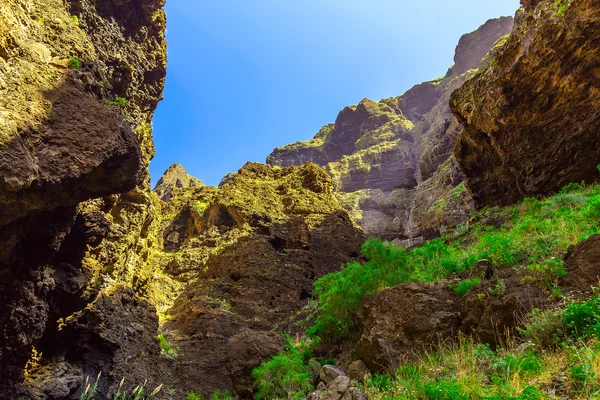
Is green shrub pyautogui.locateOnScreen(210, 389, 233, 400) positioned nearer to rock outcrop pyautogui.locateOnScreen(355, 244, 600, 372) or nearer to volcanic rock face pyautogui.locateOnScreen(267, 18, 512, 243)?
rock outcrop pyautogui.locateOnScreen(355, 244, 600, 372)

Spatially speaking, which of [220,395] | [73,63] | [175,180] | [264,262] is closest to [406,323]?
[73,63]

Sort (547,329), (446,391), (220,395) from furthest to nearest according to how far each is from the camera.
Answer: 1. (220,395)
2. (547,329)
3. (446,391)

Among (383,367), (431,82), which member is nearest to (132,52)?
(383,367)

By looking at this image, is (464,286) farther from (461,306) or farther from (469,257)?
(469,257)

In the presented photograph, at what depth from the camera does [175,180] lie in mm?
80062

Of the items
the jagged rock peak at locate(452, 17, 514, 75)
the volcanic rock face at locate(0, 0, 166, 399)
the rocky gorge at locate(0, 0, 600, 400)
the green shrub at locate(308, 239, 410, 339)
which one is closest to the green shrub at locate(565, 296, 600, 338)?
the rocky gorge at locate(0, 0, 600, 400)

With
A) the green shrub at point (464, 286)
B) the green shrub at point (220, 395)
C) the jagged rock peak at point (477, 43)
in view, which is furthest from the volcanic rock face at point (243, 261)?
the jagged rock peak at point (477, 43)

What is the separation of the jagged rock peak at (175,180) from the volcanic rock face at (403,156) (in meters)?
21.9

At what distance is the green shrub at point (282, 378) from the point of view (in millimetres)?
9812

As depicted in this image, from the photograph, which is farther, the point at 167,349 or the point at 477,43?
the point at 477,43

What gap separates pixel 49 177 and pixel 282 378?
809 centimetres

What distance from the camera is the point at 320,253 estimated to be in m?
29.1

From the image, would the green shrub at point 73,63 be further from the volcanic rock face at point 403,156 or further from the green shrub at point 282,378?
the volcanic rock face at point 403,156

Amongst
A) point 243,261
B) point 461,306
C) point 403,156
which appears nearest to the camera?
point 461,306
